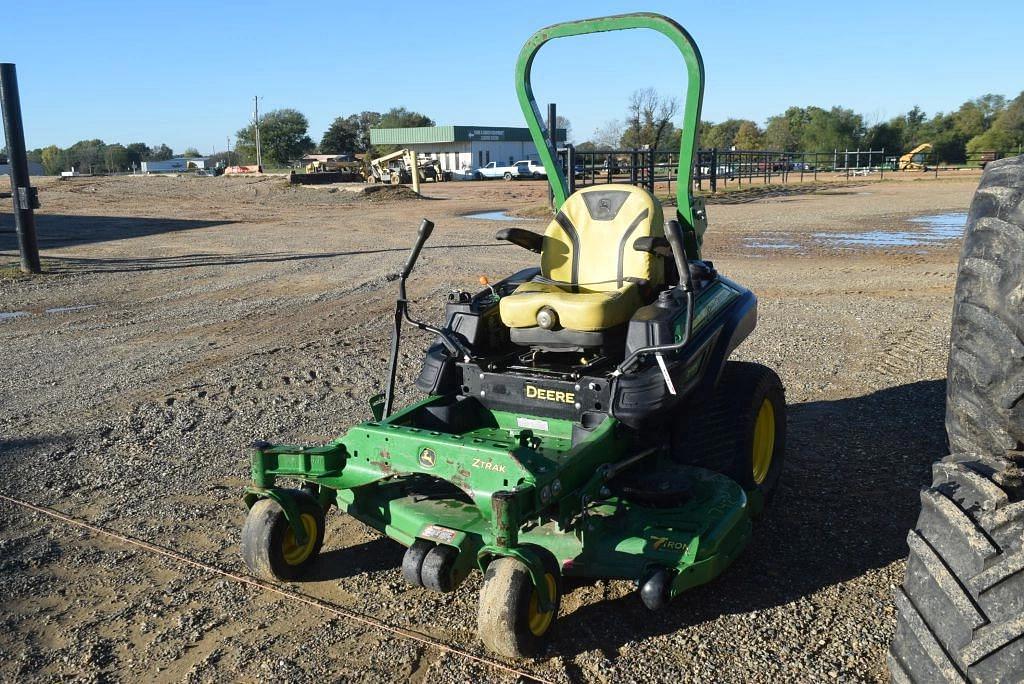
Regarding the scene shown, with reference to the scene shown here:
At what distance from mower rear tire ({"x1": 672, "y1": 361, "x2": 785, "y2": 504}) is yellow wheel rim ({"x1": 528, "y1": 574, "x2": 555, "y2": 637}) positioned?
1275 millimetres

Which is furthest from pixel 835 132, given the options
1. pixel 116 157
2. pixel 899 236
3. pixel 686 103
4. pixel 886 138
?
pixel 116 157

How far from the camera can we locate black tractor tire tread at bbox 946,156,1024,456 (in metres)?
2.67

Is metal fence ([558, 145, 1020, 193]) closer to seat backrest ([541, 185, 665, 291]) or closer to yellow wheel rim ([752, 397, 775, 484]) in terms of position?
seat backrest ([541, 185, 665, 291])

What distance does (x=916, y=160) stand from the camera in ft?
185

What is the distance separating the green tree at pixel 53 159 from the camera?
342 feet

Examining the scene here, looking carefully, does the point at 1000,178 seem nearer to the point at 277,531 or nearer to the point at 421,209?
the point at 277,531

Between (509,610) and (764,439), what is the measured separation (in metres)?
2.39

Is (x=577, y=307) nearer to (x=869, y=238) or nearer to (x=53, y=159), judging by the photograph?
(x=869, y=238)

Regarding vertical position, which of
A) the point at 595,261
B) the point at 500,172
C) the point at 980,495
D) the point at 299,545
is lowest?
the point at 299,545

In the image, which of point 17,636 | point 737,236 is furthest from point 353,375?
point 737,236

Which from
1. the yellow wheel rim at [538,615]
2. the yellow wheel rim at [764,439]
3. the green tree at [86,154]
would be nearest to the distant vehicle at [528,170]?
the yellow wheel rim at [764,439]

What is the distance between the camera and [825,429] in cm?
601

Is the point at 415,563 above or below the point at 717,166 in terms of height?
below

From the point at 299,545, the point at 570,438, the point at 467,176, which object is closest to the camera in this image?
the point at 299,545
